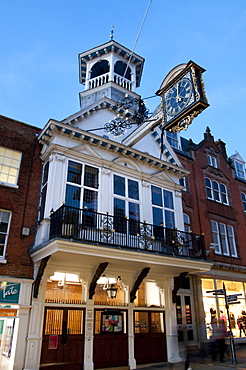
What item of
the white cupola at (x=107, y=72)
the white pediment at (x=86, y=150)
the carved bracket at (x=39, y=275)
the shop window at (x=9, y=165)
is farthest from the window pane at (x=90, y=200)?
the white cupola at (x=107, y=72)

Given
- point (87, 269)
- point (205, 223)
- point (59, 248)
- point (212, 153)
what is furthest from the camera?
point (212, 153)

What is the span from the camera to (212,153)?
2278cm

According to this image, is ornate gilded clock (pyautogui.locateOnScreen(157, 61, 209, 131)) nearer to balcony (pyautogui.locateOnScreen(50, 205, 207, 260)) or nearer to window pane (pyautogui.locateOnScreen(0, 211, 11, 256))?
balcony (pyautogui.locateOnScreen(50, 205, 207, 260))

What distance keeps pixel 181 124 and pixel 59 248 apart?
213 inches

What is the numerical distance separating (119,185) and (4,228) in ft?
17.0

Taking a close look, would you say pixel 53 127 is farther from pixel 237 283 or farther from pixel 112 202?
pixel 237 283

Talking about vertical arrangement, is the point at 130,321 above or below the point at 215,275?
below

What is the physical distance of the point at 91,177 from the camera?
13.1m

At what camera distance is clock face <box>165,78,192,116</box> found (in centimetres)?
835

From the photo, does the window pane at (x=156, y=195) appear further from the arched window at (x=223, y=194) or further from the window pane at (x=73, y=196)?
the arched window at (x=223, y=194)

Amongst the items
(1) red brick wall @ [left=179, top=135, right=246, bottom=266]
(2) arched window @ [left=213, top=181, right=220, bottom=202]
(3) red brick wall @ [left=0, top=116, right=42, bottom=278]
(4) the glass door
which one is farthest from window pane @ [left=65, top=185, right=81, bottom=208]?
(2) arched window @ [left=213, top=181, right=220, bottom=202]

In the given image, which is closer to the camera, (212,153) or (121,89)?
(121,89)

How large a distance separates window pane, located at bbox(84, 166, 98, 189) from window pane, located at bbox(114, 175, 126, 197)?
1010 mm

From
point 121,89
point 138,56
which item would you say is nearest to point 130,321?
point 121,89
